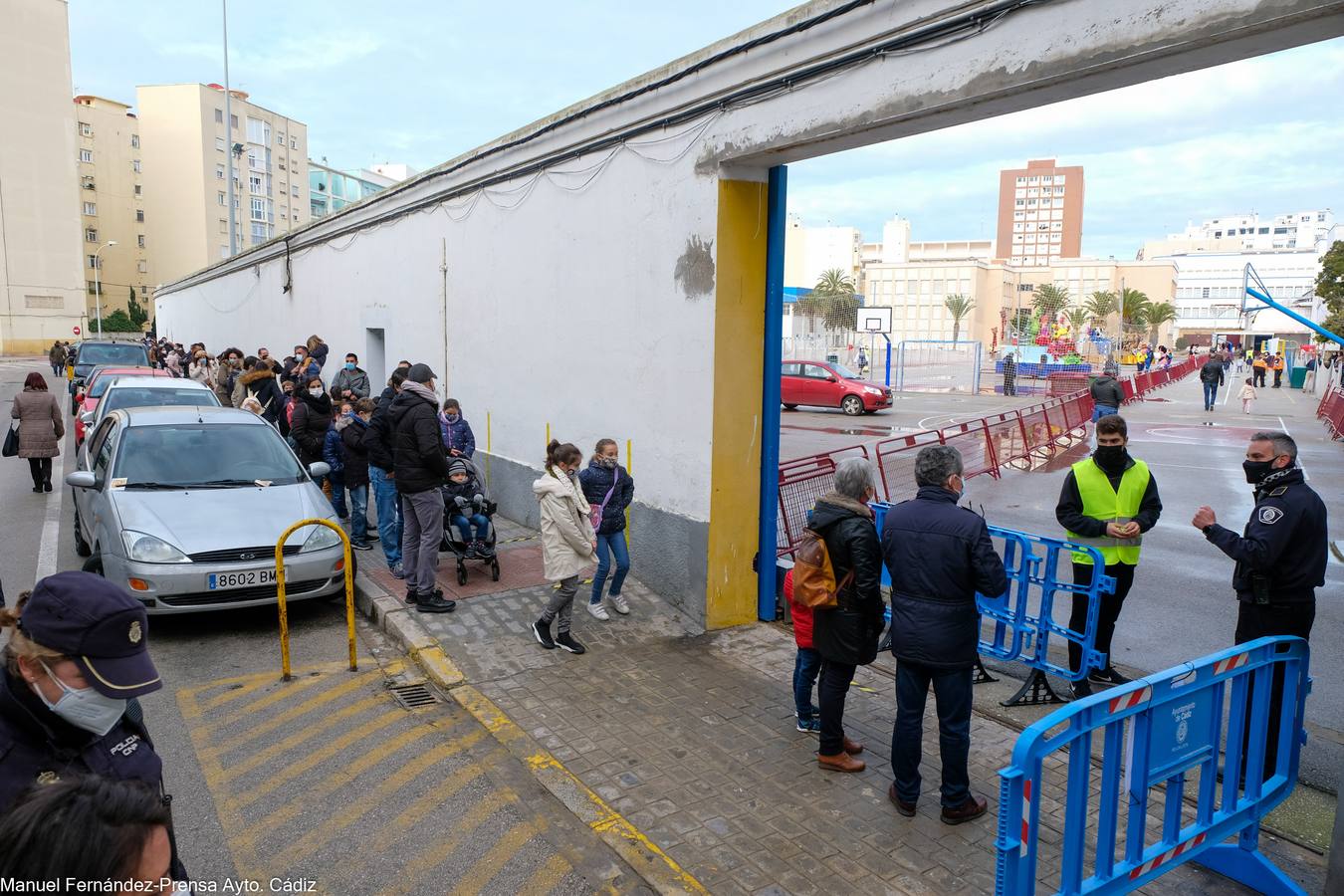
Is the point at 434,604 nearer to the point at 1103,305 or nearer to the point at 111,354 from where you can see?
the point at 111,354

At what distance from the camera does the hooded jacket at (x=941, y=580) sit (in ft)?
13.4

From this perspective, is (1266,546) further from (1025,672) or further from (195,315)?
(195,315)

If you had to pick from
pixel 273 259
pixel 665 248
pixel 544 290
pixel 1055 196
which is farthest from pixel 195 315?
pixel 1055 196

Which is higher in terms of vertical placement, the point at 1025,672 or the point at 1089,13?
the point at 1089,13

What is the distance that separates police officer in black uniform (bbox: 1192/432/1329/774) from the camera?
14.6ft

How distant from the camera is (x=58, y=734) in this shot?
212 cm

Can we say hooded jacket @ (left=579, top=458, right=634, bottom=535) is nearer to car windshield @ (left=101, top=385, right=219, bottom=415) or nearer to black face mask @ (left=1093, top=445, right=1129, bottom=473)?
black face mask @ (left=1093, top=445, right=1129, bottom=473)

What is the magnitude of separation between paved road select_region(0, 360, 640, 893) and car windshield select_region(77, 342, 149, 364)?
2090cm

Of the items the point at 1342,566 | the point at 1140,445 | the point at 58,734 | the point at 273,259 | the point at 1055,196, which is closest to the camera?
the point at 58,734

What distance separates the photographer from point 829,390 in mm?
26453

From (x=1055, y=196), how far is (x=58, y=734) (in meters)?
214

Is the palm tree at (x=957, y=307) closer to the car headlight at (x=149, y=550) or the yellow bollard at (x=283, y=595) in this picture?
the yellow bollard at (x=283, y=595)

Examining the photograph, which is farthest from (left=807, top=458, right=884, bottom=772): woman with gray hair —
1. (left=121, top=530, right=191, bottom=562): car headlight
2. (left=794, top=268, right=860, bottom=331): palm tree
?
(left=794, top=268, right=860, bottom=331): palm tree

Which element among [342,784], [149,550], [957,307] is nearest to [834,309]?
[957,307]
